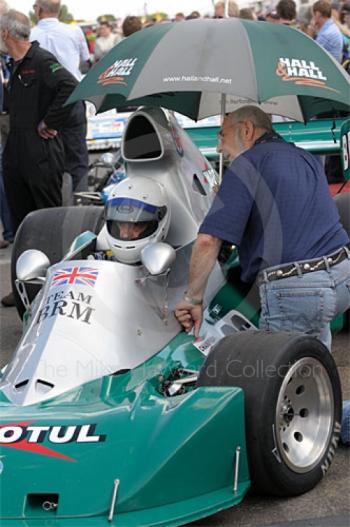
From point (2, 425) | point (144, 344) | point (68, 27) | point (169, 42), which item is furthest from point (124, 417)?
point (68, 27)

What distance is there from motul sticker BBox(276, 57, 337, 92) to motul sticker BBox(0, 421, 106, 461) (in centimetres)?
206

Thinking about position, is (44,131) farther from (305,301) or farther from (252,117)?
(305,301)

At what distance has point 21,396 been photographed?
4.38m

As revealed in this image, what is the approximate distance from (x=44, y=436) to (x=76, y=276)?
1.21 metres

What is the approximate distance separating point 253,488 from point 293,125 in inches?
228

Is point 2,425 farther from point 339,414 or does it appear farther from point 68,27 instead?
point 68,27

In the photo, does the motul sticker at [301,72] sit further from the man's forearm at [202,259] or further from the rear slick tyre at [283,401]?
the rear slick tyre at [283,401]

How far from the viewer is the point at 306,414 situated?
4371mm

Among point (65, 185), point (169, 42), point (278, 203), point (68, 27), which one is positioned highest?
point (169, 42)

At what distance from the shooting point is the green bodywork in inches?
144

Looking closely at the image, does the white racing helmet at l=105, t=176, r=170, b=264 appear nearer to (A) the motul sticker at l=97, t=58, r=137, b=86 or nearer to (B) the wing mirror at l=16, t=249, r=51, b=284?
(B) the wing mirror at l=16, t=249, r=51, b=284

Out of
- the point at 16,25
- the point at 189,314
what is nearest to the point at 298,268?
the point at 189,314

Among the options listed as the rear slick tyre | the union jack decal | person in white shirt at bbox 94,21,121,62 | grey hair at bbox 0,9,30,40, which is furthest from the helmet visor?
person in white shirt at bbox 94,21,121,62

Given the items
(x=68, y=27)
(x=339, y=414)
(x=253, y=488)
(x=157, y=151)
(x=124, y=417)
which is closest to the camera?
(x=124, y=417)
